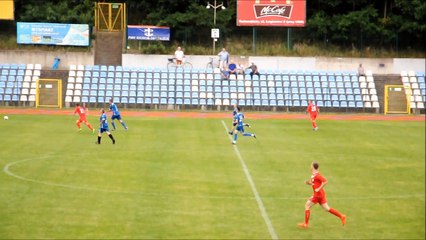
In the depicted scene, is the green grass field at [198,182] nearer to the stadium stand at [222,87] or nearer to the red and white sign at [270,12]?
the stadium stand at [222,87]

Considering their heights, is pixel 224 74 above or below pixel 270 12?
Result: below

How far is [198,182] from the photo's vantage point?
3356cm

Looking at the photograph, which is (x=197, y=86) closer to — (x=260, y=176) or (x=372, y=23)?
(x=372, y=23)

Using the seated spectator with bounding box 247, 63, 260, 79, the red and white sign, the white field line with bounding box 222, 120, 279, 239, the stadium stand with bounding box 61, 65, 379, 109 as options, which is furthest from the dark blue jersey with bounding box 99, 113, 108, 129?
the red and white sign

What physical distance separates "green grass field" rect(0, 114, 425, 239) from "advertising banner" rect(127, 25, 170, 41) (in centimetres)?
2182

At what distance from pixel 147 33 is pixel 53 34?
800cm

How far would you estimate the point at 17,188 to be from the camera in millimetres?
30578

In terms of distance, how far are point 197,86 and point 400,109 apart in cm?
1571

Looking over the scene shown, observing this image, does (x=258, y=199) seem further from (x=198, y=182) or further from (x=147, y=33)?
(x=147, y=33)

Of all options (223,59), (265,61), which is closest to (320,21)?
(265,61)

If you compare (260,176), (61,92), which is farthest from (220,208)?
(61,92)

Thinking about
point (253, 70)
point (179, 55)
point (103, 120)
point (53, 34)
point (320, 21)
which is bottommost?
point (103, 120)

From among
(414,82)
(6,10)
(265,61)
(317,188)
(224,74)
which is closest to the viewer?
(317,188)

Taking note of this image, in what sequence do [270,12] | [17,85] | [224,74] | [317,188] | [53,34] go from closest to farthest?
[317,188]
[17,85]
[224,74]
[53,34]
[270,12]
